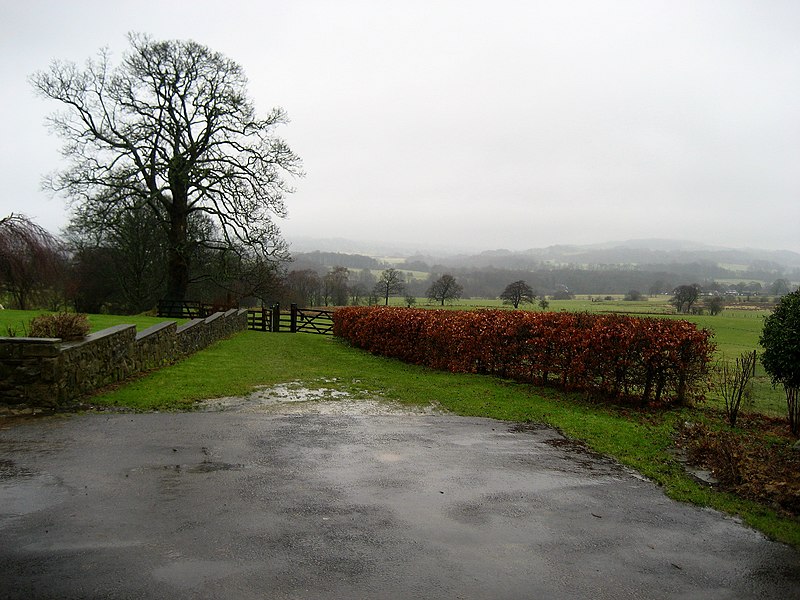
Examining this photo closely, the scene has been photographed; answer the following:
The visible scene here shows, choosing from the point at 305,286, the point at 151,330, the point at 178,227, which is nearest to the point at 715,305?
the point at 151,330

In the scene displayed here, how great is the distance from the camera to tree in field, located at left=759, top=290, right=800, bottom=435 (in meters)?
8.27

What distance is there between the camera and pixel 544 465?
6000 mm

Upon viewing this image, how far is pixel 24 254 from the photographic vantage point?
13.9 metres

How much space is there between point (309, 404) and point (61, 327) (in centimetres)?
453

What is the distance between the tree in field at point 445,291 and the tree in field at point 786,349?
18398 millimetres

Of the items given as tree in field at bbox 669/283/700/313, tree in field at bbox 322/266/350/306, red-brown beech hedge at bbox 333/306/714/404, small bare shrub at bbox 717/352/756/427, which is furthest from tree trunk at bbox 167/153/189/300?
small bare shrub at bbox 717/352/756/427

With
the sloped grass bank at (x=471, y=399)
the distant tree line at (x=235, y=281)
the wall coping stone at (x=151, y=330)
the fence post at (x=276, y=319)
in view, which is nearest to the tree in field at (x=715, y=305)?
the distant tree line at (x=235, y=281)

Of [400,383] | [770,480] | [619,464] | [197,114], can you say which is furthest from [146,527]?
[197,114]

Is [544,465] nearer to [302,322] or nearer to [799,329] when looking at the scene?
[799,329]

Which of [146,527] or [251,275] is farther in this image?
[251,275]

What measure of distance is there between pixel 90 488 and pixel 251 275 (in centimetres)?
2703

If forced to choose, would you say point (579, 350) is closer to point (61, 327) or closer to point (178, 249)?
point (61, 327)

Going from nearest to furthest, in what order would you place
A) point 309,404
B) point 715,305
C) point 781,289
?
point 309,404 → point 781,289 → point 715,305

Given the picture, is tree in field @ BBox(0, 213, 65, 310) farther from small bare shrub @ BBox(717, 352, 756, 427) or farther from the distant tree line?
small bare shrub @ BBox(717, 352, 756, 427)
